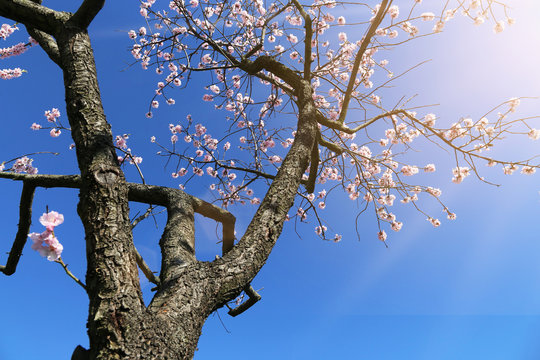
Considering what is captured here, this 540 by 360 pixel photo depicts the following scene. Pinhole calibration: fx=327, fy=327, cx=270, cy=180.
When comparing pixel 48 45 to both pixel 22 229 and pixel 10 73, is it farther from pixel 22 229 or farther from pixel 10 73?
pixel 10 73

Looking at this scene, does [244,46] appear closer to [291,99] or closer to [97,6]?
[291,99]

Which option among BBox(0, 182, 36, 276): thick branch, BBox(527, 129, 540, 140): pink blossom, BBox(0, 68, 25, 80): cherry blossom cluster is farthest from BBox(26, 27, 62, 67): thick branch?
BBox(527, 129, 540, 140): pink blossom

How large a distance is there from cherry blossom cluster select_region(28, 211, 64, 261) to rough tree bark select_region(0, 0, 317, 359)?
0.45ft

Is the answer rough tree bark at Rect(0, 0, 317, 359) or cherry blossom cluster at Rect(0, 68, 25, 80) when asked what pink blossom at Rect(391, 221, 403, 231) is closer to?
rough tree bark at Rect(0, 0, 317, 359)

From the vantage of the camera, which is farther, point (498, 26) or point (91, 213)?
point (498, 26)

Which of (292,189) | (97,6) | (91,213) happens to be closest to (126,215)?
(91,213)

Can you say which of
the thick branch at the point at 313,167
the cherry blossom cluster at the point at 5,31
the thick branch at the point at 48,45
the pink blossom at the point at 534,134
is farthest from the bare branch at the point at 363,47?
the cherry blossom cluster at the point at 5,31

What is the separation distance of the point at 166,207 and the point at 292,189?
134 cm

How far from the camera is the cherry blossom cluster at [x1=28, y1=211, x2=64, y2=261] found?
1.60m

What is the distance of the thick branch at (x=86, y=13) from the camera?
8.14 ft

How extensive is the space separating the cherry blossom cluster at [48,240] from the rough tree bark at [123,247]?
0.14 metres

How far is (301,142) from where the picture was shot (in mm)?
2678

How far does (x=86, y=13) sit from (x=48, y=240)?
6.00 feet

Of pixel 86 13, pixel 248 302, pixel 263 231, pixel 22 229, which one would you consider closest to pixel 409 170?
pixel 248 302
